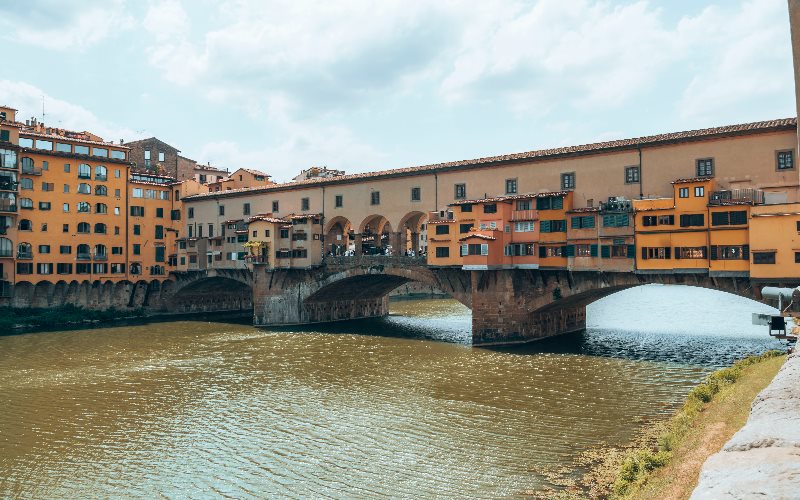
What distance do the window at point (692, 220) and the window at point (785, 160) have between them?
534 cm

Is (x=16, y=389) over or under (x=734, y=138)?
under

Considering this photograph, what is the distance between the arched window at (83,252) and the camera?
228 feet

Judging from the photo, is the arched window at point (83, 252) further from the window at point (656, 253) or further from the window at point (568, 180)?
the window at point (656, 253)

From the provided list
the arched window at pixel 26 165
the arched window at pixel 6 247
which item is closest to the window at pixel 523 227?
the arched window at pixel 26 165

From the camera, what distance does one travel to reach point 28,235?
65.8 m


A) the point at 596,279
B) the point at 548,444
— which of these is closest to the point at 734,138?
the point at 596,279

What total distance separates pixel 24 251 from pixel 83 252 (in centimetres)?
627

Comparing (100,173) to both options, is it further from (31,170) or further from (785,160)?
(785,160)

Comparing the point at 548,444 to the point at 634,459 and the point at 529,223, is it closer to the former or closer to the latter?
the point at 634,459

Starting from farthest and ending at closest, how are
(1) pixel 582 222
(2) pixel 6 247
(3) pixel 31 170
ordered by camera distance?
1. (3) pixel 31 170
2. (2) pixel 6 247
3. (1) pixel 582 222

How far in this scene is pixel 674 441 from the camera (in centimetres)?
1978

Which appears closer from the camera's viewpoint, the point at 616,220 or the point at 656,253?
the point at 656,253

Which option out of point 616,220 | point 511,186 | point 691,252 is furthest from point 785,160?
point 511,186

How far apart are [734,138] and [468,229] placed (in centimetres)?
2006
